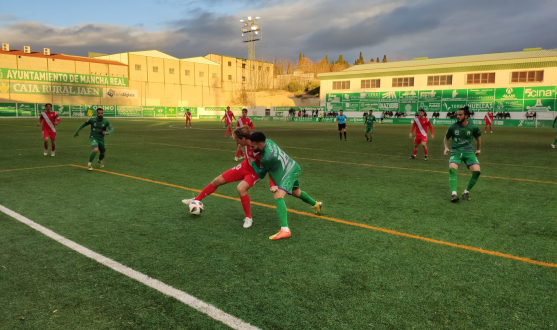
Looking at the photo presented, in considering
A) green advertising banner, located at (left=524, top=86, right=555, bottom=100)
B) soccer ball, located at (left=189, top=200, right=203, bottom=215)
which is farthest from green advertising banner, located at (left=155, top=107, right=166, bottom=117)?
soccer ball, located at (left=189, top=200, right=203, bottom=215)

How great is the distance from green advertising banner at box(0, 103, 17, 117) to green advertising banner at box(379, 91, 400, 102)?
50499mm

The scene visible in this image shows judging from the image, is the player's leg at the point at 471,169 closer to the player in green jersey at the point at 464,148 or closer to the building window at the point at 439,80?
the player in green jersey at the point at 464,148

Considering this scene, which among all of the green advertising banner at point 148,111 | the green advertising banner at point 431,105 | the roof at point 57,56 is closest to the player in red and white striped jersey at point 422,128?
the green advertising banner at point 431,105

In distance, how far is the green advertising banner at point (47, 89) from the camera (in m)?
55.3

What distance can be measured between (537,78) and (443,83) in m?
11.3

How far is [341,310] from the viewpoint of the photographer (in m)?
3.51

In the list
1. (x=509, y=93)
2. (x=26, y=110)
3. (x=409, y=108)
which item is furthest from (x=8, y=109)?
(x=509, y=93)

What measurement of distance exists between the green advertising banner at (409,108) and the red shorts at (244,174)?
54703mm

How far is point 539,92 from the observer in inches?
1881

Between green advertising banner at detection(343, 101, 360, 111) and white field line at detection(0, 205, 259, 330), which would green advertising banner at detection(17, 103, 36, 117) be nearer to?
green advertising banner at detection(343, 101, 360, 111)

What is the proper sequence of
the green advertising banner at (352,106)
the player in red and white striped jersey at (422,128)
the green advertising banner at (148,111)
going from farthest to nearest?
the green advertising banner at (352,106)
the green advertising banner at (148,111)
the player in red and white striped jersey at (422,128)

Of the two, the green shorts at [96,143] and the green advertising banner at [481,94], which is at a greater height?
the green advertising banner at [481,94]

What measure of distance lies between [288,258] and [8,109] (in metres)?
53.1

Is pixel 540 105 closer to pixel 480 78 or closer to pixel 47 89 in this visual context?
pixel 480 78
